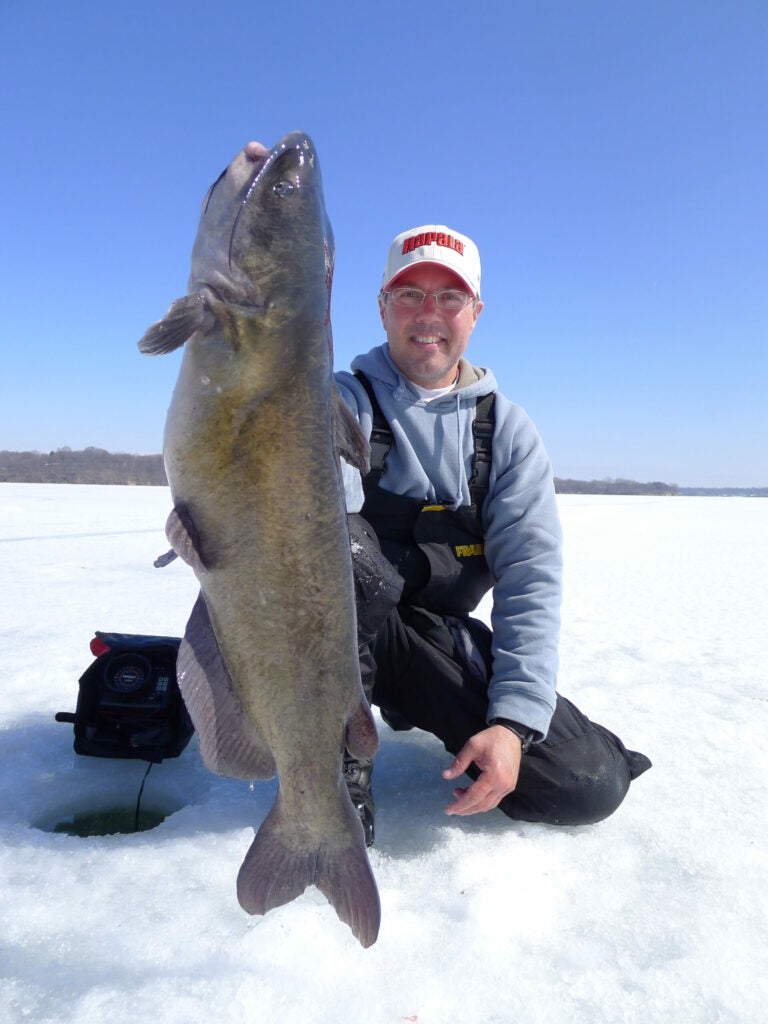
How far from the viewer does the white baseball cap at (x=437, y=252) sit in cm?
330

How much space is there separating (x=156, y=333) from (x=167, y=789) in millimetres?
2085

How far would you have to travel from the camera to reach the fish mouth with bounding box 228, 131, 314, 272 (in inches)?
75.6

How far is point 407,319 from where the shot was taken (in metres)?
3.43

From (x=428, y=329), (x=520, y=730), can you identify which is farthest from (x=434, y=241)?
(x=520, y=730)

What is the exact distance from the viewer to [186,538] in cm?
178

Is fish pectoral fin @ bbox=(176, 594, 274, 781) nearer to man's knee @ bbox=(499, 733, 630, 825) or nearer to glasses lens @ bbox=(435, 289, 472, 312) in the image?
man's knee @ bbox=(499, 733, 630, 825)

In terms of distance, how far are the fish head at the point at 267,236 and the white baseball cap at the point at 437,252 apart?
53.2 inches

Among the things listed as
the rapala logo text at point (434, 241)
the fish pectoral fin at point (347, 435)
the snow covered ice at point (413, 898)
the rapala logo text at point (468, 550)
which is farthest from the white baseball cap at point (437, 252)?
the snow covered ice at point (413, 898)

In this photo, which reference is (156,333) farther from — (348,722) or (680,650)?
(680,650)

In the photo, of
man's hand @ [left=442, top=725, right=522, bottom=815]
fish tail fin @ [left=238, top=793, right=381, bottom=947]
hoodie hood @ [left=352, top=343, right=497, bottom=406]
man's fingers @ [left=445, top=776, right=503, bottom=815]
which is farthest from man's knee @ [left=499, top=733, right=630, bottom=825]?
hoodie hood @ [left=352, top=343, right=497, bottom=406]

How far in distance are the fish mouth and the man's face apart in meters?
1.38

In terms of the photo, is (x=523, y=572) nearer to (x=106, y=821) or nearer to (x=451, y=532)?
(x=451, y=532)

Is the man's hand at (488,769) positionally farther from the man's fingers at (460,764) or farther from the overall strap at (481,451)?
the overall strap at (481,451)

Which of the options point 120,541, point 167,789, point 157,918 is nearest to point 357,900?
point 157,918
